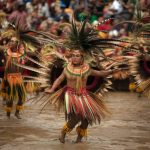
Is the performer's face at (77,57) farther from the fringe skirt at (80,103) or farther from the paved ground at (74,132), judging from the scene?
the paved ground at (74,132)

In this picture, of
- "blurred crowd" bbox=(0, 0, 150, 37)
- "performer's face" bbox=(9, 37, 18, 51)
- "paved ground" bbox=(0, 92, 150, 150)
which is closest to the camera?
"paved ground" bbox=(0, 92, 150, 150)

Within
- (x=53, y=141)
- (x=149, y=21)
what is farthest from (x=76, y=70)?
(x=149, y=21)

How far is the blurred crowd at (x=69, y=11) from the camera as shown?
18594 mm

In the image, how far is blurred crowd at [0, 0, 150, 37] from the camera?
18.6m

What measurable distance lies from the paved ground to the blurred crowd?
15.0 feet

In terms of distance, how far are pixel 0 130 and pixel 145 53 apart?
2.85 m


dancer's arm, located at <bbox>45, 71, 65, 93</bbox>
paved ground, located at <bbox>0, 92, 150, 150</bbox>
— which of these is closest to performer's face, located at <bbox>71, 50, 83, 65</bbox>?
dancer's arm, located at <bbox>45, 71, 65, 93</bbox>

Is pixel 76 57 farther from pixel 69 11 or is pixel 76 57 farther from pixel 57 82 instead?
pixel 69 11

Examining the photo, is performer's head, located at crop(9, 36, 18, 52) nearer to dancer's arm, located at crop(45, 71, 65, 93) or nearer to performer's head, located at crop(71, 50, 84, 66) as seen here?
dancer's arm, located at crop(45, 71, 65, 93)

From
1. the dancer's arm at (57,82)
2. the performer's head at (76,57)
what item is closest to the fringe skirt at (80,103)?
the dancer's arm at (57,82)

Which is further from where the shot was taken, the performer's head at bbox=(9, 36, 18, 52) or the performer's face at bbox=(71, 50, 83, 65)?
the performer's head at bbox=(9, 36, 18, 52)

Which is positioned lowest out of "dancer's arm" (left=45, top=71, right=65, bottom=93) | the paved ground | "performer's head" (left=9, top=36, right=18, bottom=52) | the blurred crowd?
the paved ground

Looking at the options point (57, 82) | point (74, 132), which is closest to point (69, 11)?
point (74, 132)

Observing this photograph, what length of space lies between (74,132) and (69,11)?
9768 mm
